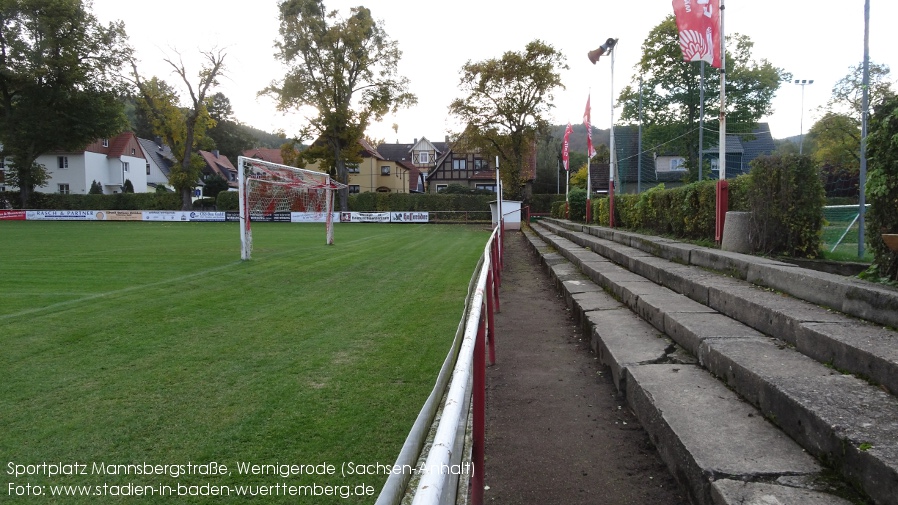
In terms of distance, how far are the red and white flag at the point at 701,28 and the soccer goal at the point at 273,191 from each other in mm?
10597

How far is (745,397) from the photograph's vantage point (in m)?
3.08

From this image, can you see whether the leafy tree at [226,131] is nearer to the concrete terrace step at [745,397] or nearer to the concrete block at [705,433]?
the concrete terrace step at [745,397]

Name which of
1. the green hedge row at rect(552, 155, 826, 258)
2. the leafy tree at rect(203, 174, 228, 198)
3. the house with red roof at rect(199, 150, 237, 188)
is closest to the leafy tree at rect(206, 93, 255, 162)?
the house with red roof at rect(199, 150, 237, 188)

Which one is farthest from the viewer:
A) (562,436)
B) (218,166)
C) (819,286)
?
(218,166)

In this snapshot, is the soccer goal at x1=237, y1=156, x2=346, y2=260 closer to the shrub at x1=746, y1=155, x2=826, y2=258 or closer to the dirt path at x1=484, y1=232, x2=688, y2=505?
the dirt path at x1=484, y1=232, x2=688, y2=505

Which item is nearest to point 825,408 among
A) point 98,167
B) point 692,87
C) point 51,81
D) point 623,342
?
point 623,342

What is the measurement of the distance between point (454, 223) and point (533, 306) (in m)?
31.9

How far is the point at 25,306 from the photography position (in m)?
7.44

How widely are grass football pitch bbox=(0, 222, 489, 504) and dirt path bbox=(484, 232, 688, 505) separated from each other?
25.3 inches

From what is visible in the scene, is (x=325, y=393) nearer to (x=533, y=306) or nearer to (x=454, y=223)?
(x=533, y=306)

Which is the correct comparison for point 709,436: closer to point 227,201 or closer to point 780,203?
point 780,203

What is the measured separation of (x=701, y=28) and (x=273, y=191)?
1496 cm

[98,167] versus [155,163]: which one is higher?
[155,163]

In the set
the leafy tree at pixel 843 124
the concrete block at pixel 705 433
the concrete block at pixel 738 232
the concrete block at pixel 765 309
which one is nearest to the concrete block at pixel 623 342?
the concrete block at pixel 705 433
